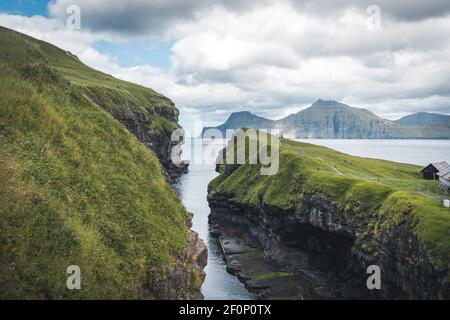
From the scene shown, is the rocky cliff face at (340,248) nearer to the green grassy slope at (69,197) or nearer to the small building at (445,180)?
the small building at (445,180)

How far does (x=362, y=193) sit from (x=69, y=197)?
48228 mm

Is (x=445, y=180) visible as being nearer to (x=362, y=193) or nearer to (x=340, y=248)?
(x=362, y=193)

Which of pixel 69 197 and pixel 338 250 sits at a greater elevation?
pixel 69 197

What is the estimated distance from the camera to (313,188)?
245 ft

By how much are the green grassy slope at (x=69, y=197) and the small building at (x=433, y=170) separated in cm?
7857

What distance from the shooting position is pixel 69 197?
32.0 meters

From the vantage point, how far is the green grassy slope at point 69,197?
2553cm

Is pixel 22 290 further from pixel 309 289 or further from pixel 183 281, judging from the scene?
pixel 309 289

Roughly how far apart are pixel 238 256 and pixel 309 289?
2286 cm

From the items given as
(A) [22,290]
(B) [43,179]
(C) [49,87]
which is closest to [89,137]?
(C) [49,87]

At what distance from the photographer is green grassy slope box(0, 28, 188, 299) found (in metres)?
25.5

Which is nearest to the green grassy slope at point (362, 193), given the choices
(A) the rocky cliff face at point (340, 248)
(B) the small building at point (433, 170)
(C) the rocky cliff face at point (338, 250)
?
(A) the rocky cliff face at point (340, 248)

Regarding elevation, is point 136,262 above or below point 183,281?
above

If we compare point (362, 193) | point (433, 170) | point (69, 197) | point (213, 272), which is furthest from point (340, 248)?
point (69, 197)
